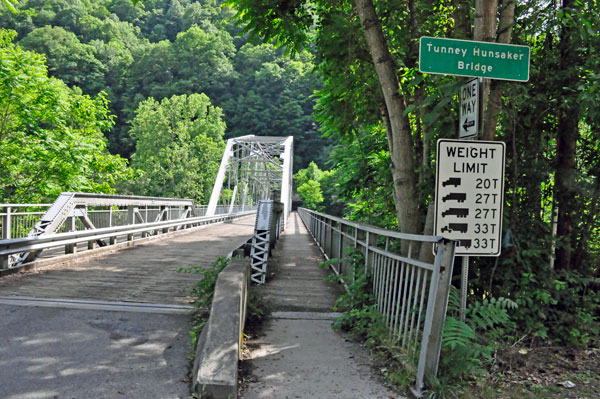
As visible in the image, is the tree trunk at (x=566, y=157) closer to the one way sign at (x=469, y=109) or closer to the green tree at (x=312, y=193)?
the one way sign at (x=469, y=109)

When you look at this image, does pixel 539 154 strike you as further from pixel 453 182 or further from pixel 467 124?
pixel 453 182

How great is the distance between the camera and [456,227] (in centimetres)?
417

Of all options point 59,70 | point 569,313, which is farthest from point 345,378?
point 59,70

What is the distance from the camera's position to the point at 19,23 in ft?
202

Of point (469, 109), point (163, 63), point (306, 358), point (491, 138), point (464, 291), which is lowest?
point (306, 358)

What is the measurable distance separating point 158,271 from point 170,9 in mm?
101725

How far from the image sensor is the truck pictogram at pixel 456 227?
415 centimetres

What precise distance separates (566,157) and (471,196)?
196cm

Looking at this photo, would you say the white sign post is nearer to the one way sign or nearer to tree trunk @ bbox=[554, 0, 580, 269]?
the one way sign

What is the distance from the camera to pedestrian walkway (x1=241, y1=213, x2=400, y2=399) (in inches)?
142

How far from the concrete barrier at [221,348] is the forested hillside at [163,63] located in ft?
181

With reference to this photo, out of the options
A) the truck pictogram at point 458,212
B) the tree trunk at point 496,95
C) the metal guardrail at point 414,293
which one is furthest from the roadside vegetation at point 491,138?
the truck pictogram at point 458,212

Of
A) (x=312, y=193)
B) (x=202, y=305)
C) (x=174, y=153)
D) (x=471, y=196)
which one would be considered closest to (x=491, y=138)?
(x=471, y=196)

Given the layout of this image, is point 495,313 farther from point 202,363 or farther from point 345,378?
point 202,363
